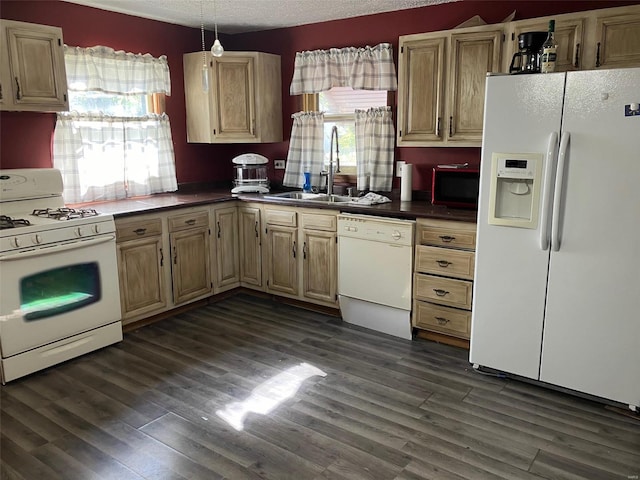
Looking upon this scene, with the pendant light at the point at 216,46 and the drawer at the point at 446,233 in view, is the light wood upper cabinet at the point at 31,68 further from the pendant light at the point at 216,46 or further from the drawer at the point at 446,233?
the drawer at the point at 446,233

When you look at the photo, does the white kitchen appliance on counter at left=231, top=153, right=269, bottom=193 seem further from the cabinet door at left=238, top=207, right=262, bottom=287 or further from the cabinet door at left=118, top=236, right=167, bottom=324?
the cabinet door at left=118, top=236, right=167, bottom=324

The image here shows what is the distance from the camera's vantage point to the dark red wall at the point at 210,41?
140 inches

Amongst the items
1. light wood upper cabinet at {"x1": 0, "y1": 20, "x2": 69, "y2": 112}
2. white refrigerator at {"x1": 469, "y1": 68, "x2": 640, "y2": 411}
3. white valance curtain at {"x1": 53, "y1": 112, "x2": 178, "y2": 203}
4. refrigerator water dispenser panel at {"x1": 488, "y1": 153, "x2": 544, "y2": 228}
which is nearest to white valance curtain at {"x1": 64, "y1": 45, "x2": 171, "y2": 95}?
white valance curtain at {"x1": 53, "y1": 112, "x2": 178, "y2": 203}

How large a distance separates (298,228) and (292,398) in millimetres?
1621

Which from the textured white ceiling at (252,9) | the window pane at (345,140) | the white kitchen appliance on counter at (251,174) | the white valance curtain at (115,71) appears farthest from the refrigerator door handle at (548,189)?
the white valance curtain at (115,71)

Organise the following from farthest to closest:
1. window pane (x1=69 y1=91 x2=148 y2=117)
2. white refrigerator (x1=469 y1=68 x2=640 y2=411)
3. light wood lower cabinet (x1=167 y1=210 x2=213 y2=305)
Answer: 1. light wood lower cabinet (x1=167 y1=210 x2=213 y2=305)
2. window pane (x1=69 y1=91 x2=148 y2=117)
3. white refrigerator (x1=469 y1=68 x2=640 y2=411)

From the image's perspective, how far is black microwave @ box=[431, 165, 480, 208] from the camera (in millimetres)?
3523

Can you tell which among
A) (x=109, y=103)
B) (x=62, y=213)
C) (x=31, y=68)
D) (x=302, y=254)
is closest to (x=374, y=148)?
(x=302, y=254)

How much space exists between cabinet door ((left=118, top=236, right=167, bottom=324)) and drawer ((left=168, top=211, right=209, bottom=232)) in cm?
17

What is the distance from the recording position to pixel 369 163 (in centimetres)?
430

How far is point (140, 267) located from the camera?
379 centimetres

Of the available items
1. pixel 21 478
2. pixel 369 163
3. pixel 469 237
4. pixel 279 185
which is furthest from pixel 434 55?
pixel 21 478

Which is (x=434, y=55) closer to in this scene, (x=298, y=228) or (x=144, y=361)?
(x=298, y=228)

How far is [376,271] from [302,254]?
73cm
